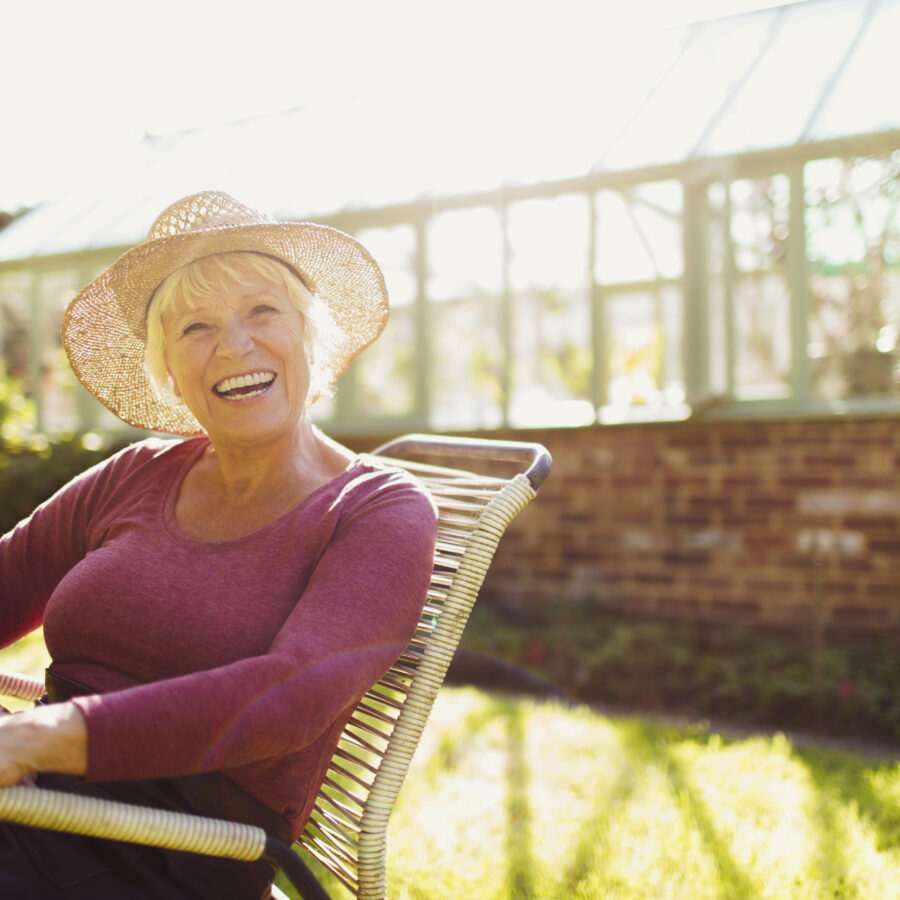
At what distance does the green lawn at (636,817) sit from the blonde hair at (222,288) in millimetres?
1279

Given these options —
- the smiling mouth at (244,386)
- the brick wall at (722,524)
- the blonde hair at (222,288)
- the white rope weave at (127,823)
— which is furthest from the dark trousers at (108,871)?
the brick wall at (722,524)

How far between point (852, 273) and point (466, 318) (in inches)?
102

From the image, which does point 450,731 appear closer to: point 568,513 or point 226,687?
point 226,687

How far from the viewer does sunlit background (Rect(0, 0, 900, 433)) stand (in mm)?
5496

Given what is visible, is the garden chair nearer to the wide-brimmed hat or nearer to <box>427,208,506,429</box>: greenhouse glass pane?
the wide-brimmed hat

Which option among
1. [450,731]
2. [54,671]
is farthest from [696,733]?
[54,671]

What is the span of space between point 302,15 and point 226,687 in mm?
7500

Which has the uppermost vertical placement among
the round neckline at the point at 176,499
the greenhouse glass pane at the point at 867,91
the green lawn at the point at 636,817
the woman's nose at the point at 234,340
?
the greenhouse glass pane at the point at 867,91

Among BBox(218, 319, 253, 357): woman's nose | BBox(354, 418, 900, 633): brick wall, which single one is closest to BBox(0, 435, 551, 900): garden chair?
BBox(218, 319, 253, 357): woman's nose

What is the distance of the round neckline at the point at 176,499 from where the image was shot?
1617 mm

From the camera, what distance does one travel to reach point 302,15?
7.59 metres

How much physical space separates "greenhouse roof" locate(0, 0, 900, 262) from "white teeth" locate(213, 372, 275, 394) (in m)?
4.60

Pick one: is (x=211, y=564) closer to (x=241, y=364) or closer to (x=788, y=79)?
(x=241, y=364)

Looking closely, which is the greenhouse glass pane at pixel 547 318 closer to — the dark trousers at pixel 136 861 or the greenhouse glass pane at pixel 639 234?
the greenhouse glass pane at pixel 639 234
